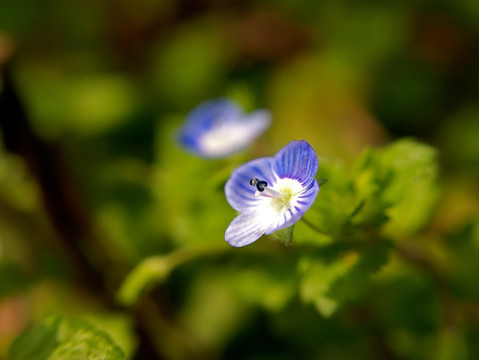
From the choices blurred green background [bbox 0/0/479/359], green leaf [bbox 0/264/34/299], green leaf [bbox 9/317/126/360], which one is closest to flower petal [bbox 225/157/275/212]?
blurred green background [bbox 0/0/479/359]

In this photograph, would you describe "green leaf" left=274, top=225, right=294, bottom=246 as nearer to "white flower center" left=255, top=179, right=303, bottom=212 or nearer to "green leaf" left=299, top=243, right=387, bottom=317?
"white flower center" left=255, top=179, right=303, bottom=212

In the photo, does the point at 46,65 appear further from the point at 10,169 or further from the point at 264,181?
the point at 264,181

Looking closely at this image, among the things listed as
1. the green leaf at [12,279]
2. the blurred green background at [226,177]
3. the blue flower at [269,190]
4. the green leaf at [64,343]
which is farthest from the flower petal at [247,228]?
the green leaf at [12,279]

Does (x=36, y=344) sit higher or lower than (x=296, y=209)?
lower

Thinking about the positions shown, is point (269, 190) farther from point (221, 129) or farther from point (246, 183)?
point (221, 129)

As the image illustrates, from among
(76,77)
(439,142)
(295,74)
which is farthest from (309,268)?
(76,77)

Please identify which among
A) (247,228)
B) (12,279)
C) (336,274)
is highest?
(247,228)

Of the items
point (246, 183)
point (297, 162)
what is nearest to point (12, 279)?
point (246, 183)
